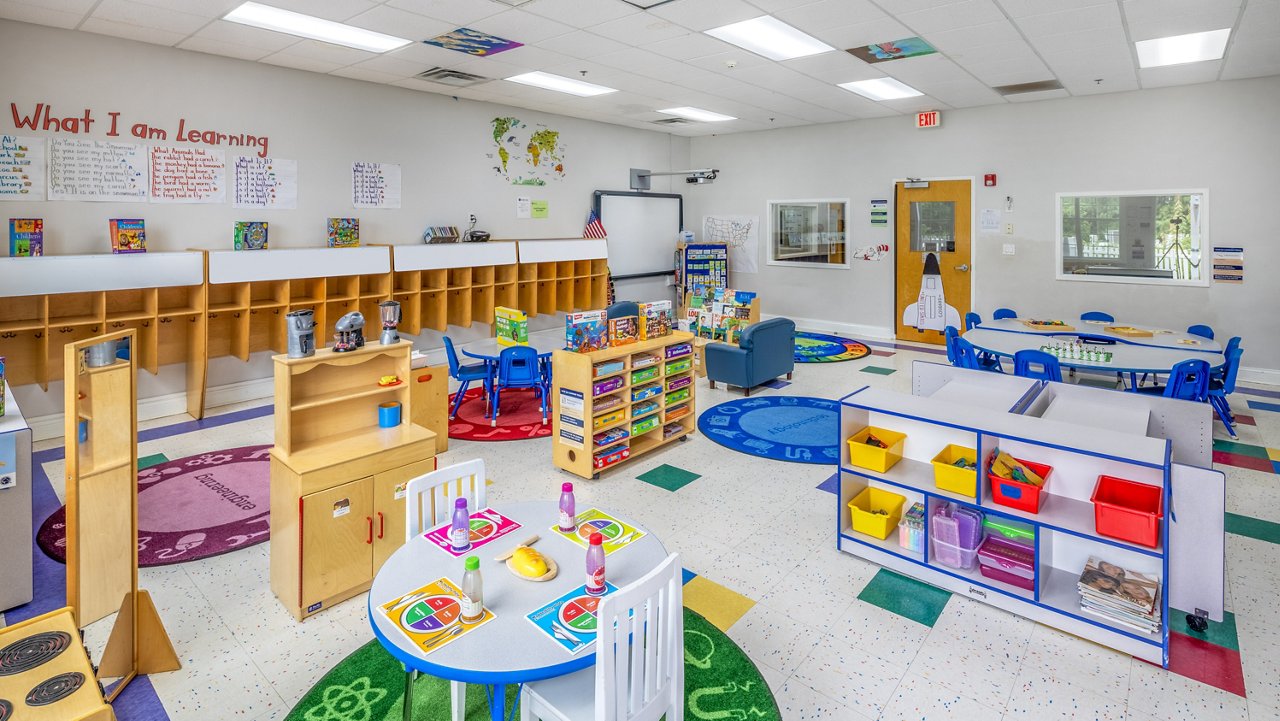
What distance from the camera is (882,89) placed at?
8.26 meters

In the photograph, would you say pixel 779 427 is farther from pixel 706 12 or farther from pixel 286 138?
pixel 286 138

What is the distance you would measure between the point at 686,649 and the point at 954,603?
1.47 meters

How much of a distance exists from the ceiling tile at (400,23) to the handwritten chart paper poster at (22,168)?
291 centimetres

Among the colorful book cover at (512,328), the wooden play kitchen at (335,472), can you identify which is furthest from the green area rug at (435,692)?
the colorful book cover at (512,328)

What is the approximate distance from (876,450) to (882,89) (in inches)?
244

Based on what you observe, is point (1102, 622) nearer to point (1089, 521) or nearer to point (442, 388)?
point (1089, 521)

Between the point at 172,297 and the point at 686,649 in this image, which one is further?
the point at 172,297

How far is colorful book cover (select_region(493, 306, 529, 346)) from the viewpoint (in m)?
6.43

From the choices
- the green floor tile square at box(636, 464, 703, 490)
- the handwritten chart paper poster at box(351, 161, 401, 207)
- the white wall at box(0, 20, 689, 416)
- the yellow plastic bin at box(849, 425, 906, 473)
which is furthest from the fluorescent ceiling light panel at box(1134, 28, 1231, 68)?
the handwritten chart paper poster at box(351, 161, 401, 207)

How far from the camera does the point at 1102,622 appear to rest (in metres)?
3.06

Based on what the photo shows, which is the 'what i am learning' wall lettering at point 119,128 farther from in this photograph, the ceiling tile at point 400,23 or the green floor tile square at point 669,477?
the green floor tile square at point 669,477

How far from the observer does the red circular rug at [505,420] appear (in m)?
6.08

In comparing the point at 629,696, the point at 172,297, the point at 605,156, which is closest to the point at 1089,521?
the point at 629,696

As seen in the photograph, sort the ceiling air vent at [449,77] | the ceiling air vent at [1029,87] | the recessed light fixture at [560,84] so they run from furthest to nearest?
the ceiling air vent at [1029,87] < the recessed light fixture at [560,84] < the ceiling air vent at [449,77]
